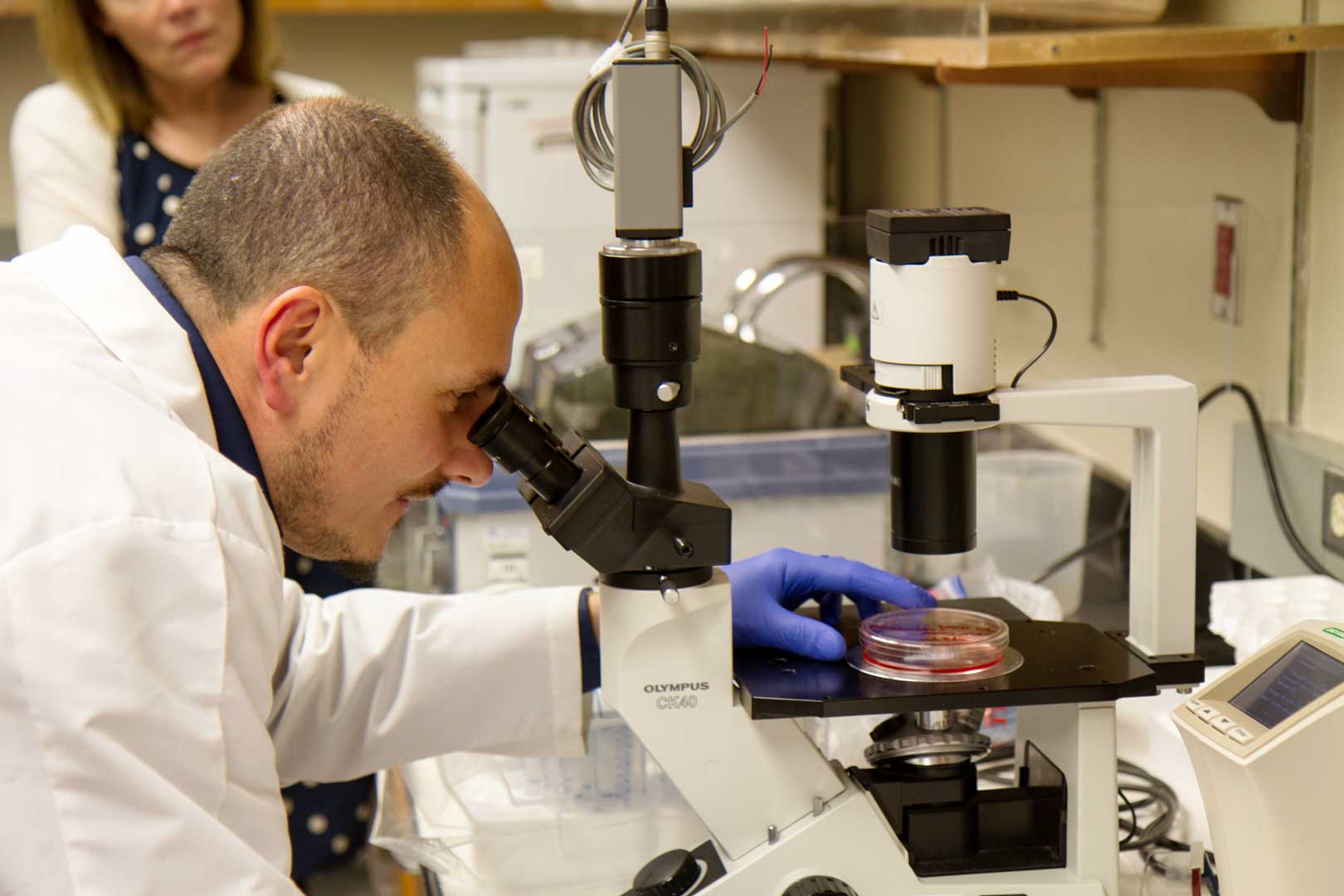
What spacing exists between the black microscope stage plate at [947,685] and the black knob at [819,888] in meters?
0.11

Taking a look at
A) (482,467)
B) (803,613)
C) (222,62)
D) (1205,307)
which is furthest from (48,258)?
(1205,307)

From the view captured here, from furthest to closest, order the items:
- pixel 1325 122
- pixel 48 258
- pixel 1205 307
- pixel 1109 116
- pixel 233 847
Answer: pixel 1109 116, pixel 1205 307, pixel 1325 122, pixel 48 258, pixel 233 847

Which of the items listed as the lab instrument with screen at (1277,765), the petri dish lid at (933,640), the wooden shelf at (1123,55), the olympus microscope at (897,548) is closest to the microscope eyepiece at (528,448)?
the olympus microscope at (897,548)

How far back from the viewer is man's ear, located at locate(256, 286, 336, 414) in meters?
0.98

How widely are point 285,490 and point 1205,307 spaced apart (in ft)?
3.74

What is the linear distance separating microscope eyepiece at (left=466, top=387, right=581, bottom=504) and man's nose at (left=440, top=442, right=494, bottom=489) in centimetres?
12

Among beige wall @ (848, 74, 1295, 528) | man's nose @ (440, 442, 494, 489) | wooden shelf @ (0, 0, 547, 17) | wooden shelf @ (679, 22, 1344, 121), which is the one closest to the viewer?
man's nose @ (440, 442, 494, 489)

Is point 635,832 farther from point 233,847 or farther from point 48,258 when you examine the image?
point 48,258

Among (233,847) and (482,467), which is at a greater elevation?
(482,467)

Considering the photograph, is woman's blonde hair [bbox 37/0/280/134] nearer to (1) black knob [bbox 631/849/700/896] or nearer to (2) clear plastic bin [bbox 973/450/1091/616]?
(2) clear plastic bin [bbox 973/450/1091/616]

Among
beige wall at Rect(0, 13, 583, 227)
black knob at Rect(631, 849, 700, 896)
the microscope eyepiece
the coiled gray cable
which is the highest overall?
beige wall at Rect(0, 13, 583, 227)

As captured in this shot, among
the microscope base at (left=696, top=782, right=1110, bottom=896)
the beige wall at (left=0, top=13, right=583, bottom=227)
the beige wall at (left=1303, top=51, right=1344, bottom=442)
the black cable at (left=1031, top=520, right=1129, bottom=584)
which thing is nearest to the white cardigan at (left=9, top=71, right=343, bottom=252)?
the black cable at (left=1031, top=520, right=1129, bottom=584)

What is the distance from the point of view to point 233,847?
797 millimetres

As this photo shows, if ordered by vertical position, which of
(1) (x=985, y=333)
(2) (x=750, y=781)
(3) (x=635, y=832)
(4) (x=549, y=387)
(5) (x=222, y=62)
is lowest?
(3) (x=635, y=832)
